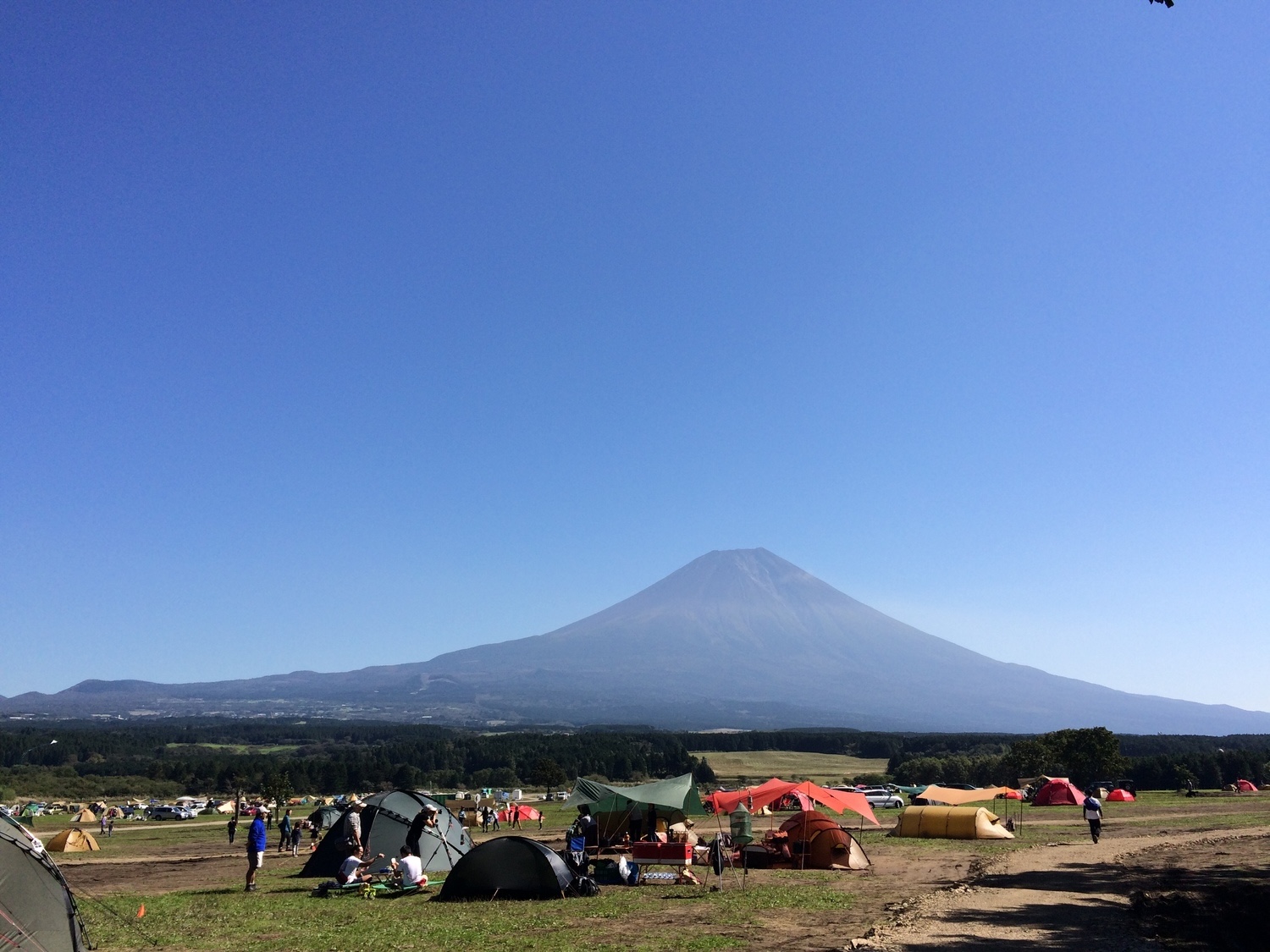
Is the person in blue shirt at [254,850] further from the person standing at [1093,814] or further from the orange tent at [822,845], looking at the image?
the person standing at [1093,814]

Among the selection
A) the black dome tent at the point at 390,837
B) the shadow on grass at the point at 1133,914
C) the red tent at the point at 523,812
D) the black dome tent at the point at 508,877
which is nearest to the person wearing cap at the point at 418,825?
the black dome tent at the point at 390,837

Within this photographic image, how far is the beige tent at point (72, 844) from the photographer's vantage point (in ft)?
85.0

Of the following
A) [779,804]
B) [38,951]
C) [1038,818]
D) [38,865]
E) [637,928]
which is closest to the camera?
[38,951]

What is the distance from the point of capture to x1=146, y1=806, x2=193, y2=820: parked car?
48.5 metres

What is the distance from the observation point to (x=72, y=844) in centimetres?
2625

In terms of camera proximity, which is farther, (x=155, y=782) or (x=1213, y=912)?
(x=155, y=782)

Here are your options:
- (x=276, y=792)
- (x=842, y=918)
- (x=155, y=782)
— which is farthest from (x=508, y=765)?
(x=842, y=918)

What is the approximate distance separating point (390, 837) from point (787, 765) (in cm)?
8637

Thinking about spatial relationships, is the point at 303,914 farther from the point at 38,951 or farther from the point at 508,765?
the point at 508,765

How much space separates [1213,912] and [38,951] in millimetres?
14272

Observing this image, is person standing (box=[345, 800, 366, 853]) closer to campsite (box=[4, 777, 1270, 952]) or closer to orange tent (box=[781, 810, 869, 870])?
campsite (box=[4, 777, 1270, 952])

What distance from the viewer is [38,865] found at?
10.2 meters

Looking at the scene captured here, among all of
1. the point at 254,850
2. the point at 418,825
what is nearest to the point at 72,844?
the point at 254,850

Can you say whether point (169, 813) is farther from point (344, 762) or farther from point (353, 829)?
point (353, 829)
